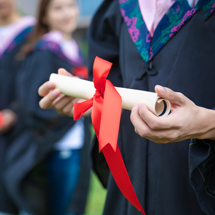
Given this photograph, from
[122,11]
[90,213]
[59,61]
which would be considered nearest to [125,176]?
[122,11]

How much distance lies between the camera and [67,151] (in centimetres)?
208

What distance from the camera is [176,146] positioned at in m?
0.84

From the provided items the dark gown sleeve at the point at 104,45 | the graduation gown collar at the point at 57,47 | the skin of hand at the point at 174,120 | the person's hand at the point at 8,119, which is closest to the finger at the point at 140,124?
the skin of hand at the point at 174,120

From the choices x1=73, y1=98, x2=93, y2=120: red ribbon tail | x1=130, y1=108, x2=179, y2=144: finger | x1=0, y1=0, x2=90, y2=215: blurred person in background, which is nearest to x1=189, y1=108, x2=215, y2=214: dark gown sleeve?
x1=130, y1=108, x2=179, y2=144: finger

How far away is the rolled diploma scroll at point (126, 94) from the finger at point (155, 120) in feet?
0.14

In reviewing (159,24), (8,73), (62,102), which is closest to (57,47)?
(8,73)

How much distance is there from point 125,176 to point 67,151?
4.56 feet

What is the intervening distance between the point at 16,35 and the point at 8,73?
0.40 metres

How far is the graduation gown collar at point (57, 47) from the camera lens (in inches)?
85.0

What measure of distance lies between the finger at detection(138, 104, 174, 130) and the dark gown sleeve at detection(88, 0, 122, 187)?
0.51m

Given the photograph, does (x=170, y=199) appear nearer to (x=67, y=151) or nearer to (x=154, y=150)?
(x=154, y=150)

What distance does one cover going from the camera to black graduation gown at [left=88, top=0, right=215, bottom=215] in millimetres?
767

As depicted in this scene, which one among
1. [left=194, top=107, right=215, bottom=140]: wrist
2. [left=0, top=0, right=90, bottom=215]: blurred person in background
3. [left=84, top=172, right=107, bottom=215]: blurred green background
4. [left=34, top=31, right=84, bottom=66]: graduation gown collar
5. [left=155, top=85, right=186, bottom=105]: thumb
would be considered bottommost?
[left=84, top=172, right=107, bottom=215]: blurred green background

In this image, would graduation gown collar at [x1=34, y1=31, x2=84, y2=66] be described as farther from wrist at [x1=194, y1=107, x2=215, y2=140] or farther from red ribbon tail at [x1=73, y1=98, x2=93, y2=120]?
wrist at [x1=194, y1=107, x2=215, y2=140]
